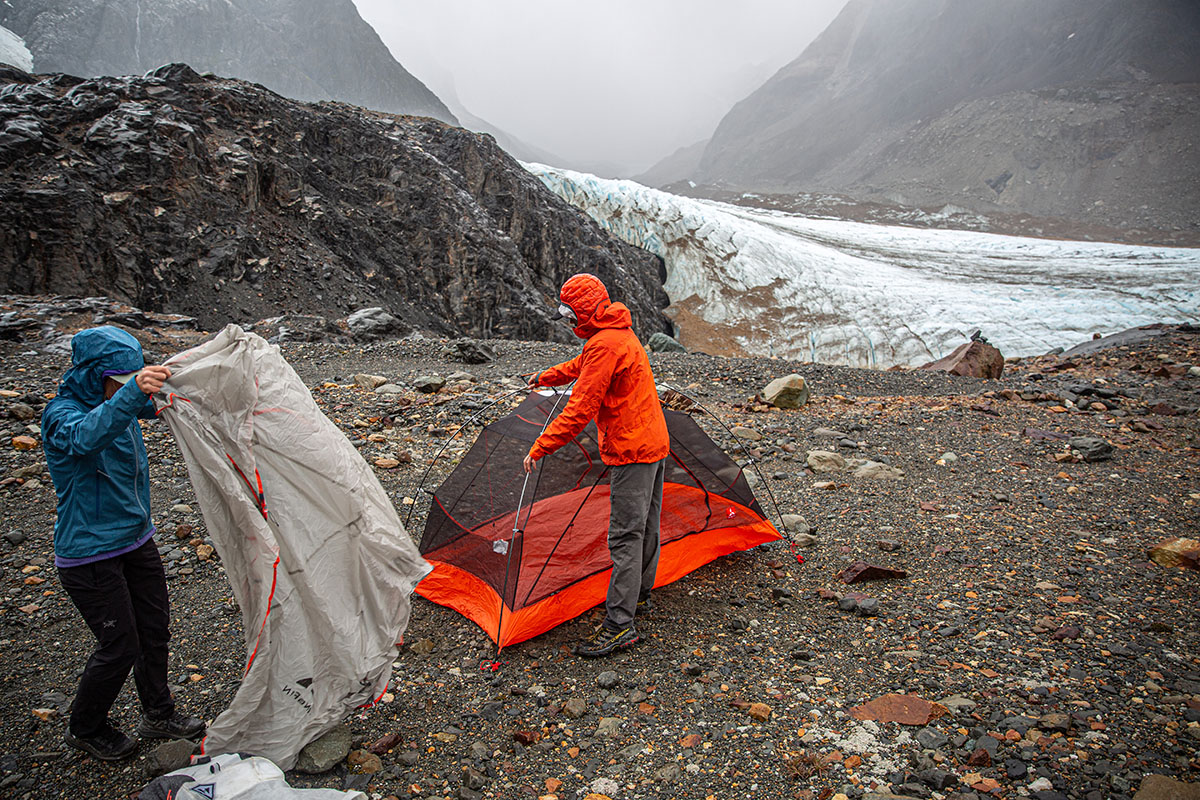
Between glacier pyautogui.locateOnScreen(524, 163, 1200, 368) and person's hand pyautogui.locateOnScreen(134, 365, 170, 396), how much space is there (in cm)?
2483

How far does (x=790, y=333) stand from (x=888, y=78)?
3617 inches

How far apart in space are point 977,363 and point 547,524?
1200cm

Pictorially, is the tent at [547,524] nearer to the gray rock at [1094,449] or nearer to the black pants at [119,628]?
the black pants at [119,628]

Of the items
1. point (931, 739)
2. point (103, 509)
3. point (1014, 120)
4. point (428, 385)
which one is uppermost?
point (1014, 120)

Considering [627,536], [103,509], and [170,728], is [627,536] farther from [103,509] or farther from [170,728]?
[103,509]

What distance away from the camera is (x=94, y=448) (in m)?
2.40

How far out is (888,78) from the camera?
314 feet

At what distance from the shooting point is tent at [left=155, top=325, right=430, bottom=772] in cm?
261

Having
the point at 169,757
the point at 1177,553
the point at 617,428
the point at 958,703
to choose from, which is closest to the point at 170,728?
the point at 169,757

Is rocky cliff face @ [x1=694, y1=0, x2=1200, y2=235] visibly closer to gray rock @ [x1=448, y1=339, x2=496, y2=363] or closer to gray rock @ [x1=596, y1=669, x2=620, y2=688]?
gray rock @ [x1=448, y1=339, x2=496, y2=363]

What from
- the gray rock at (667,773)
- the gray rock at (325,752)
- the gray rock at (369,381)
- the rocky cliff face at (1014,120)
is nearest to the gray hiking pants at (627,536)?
the gray rock at (667,773)

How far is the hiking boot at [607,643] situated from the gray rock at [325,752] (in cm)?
132

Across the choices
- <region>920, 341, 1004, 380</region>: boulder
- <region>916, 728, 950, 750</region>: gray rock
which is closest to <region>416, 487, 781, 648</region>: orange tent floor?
<region>916, 728, 950, 750</region>: gray rock

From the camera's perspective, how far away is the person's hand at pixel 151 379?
2471mm
